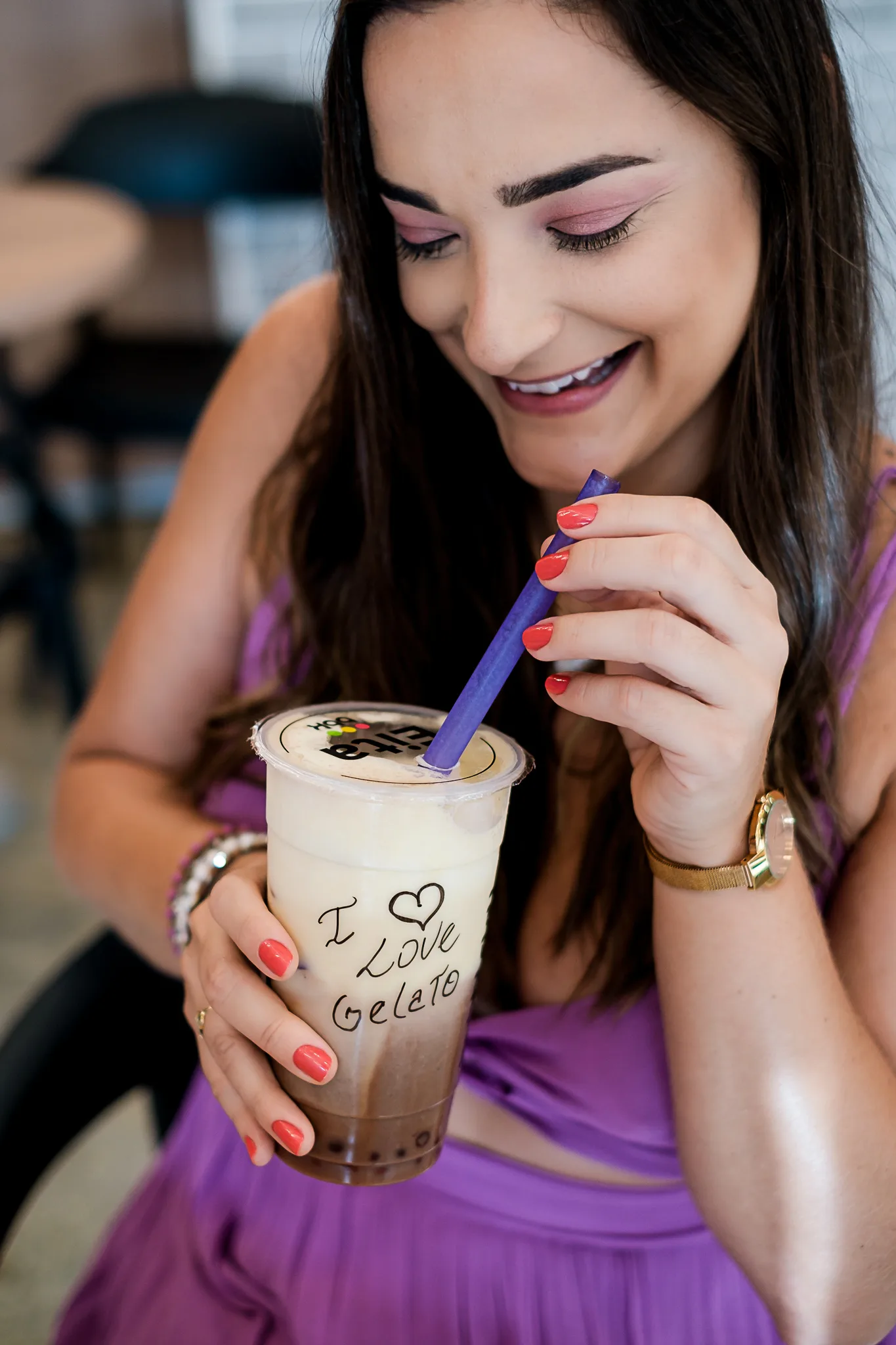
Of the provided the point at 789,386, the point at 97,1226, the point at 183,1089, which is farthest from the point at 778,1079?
the point at 97,1226

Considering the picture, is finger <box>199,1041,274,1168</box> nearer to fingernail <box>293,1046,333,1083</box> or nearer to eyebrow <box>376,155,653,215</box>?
fingernail <box>293,1046,333,1083</box>

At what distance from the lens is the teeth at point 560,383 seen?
0.94m

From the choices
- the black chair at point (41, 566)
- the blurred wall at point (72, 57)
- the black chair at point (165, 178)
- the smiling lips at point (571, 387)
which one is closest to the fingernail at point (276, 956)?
the smiling lips at point (571, 387)

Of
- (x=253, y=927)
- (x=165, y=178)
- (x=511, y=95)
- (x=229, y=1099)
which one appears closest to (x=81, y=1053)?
(x=229, y=1099)

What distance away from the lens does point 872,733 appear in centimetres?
98

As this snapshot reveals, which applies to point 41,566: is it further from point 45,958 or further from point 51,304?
point 45,958

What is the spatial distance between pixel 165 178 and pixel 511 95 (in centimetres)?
256

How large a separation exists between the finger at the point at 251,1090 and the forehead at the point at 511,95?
536 millimetres

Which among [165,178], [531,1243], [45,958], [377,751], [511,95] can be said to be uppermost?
[511,95]

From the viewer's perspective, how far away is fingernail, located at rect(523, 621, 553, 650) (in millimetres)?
746

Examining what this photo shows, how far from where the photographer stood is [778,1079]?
0.87 metres

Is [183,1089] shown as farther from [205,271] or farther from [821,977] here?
[205,271]

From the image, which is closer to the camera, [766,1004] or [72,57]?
[766,1004]

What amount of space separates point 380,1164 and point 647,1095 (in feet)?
0.84
